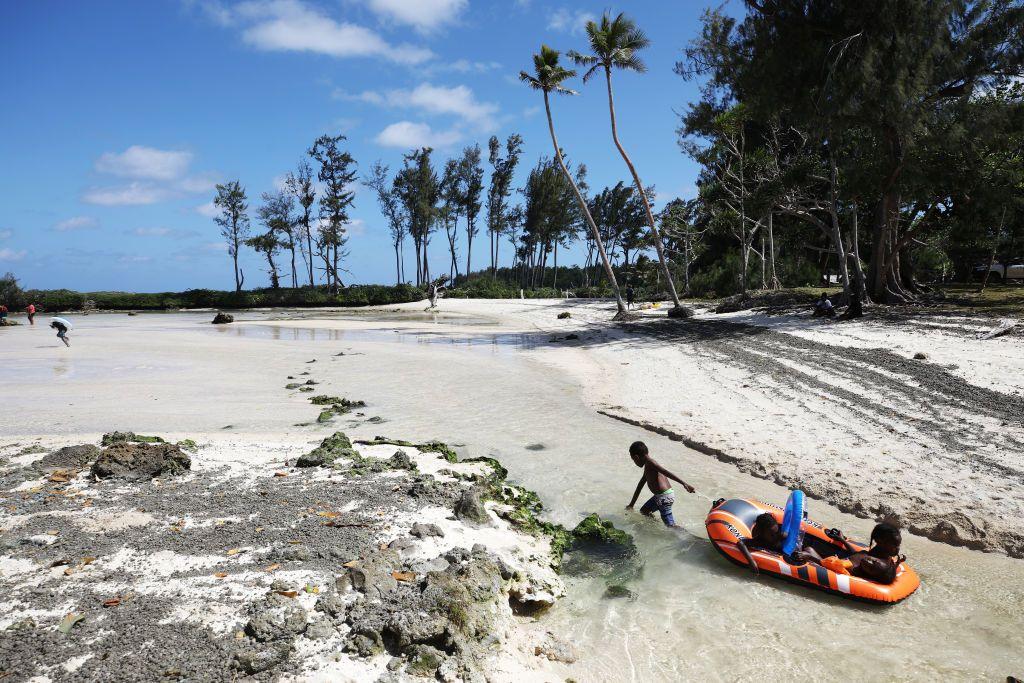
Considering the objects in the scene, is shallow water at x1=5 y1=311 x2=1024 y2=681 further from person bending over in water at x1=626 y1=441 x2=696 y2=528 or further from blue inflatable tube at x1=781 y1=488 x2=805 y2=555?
blue inflatable tube at x1=781 y1=488 x2=805 y2=555

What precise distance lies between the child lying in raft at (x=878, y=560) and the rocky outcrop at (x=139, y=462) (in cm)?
786

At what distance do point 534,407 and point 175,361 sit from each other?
13762mm

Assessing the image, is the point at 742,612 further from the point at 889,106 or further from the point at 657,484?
the point at 889,106

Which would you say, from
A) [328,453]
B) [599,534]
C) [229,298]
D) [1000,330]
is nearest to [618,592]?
[599,534]

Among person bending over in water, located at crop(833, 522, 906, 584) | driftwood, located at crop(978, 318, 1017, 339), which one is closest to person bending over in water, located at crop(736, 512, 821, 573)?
person bending over in water, located at crop(833, 522, 906, 584)

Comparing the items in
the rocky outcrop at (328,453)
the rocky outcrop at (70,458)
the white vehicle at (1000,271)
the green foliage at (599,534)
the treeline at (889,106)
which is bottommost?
the green foliage at (599,534)

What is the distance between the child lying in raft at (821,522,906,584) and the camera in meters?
5.35

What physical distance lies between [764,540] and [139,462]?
770cm

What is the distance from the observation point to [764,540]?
596 centimetres

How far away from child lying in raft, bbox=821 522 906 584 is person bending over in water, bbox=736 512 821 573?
27 cm

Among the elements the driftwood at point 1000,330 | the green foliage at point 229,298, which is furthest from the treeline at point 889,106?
the green foliage at point 229,298

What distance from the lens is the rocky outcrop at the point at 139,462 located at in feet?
23.3

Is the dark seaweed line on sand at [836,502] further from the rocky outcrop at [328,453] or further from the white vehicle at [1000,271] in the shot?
the white vehicle at [1000,271]

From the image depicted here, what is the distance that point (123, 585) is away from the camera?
15.3ft
